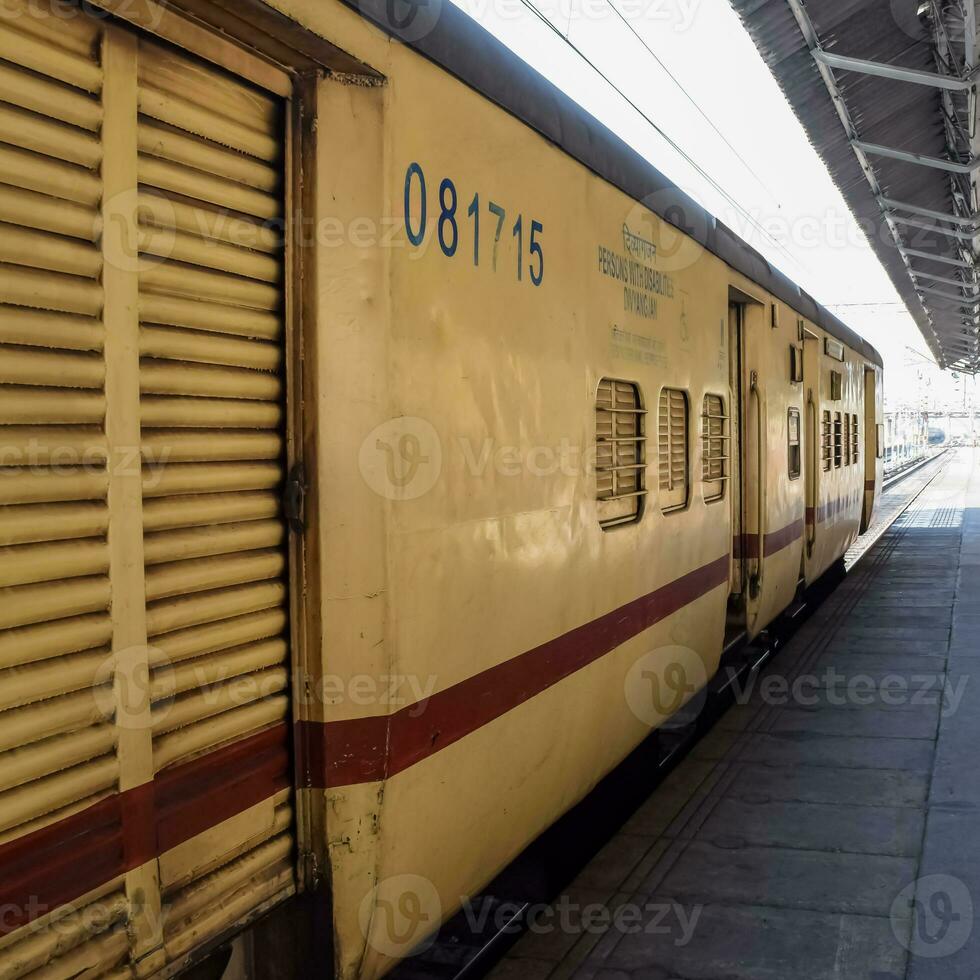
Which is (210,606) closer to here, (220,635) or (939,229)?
(220,635)

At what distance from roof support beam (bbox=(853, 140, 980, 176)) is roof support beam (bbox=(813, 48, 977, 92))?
1.38 m

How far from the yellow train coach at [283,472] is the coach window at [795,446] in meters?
4.97

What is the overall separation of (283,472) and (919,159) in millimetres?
8648

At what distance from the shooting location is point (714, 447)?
232 inches

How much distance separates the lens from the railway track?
3646 mm

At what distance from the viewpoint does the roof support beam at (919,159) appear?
8.92 m

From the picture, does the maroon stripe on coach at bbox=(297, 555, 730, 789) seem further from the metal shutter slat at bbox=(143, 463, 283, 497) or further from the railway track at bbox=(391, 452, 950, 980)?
the railway track at bbox=(391, 452, 950, 980)

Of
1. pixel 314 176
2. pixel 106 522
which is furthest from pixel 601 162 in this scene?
pixel 106 522

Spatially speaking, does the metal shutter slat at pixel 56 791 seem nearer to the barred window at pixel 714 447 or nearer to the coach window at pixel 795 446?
the barred window at pixel 714 447
